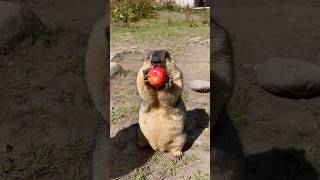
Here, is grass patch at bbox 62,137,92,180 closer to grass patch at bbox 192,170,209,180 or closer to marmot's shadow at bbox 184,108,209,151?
grass patch at bbox 192,170,209,180

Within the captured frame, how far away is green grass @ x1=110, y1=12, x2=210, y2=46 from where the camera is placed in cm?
343

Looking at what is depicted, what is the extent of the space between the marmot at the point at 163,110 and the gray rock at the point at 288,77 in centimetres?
55

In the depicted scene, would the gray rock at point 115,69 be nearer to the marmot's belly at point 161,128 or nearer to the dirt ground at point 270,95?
the marmot's belly at point 161,128

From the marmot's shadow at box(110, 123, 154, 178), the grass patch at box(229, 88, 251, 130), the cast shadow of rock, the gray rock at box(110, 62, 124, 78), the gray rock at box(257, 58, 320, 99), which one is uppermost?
the gray rock at box(257, 58, 320, 99)

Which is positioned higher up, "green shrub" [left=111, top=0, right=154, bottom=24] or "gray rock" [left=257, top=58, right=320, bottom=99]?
"gray rock" [left=257, top=58, right=320, bottom=99]

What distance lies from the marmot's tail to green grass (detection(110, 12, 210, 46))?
7.63ft

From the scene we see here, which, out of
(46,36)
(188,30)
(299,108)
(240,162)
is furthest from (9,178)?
(188,30)

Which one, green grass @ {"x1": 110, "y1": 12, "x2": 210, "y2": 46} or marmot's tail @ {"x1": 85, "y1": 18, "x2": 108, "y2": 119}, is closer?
marmot's tail @ {"x1": 85, "y1": 18, "x2": 108, "y2": 119}

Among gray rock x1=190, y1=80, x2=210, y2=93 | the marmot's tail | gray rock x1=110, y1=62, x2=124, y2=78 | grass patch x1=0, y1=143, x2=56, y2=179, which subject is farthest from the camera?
gray rock x1=110, y1=62, x2=124, y2=78

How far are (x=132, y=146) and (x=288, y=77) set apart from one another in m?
1.06

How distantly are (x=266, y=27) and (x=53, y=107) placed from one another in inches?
17.9

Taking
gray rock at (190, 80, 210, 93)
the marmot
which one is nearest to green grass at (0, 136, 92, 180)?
the marmot

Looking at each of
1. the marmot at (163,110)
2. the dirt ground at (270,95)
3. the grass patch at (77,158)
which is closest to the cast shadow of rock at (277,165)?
the dirt ground at (270,95)

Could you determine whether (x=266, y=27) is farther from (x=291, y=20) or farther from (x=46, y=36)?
(x=46, y=36)
